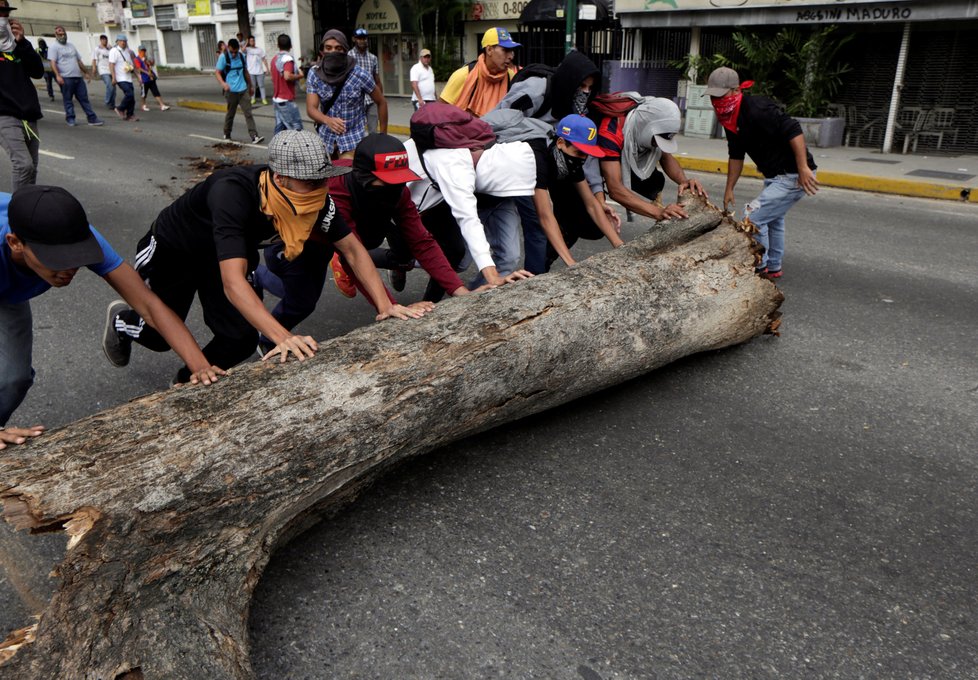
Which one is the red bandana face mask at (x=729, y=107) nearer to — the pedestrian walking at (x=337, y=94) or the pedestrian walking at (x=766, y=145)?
the pedestrian walking at (x=766, y=145)

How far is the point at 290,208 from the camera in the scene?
3.07 meters

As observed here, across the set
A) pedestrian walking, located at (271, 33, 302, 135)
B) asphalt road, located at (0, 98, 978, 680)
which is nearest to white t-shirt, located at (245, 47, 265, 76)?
pedestrian walking, located at (271, 33, 302, 135)

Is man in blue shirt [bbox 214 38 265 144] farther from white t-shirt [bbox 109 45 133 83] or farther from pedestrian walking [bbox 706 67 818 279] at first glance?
pedestrian walking [bbox 706 67 818 279]

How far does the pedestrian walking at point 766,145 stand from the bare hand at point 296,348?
3.27 m

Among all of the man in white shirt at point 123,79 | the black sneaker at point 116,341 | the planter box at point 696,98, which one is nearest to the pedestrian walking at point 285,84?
the man in white shirt at point 123,79

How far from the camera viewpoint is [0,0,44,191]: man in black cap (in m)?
6.19

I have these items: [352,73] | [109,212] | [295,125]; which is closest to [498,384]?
[352,73]

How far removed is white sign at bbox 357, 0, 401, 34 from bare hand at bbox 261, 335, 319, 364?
19.1 metres

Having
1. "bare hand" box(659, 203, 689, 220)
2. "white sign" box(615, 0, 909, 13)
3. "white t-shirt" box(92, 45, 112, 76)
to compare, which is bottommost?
"bare hand" box(659, 203, 689, 220)

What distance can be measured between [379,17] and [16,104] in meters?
15.9

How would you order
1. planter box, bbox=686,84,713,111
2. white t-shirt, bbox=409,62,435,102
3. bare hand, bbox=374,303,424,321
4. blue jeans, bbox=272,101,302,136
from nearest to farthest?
bare hand, bbox=374,303,424,321 → blue jeans, bbox=272,101,302,136 → white t-shirt, bbox=409,62,435,102 → planter box, bbox=686,84,713,111

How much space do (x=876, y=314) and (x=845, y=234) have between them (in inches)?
90.5

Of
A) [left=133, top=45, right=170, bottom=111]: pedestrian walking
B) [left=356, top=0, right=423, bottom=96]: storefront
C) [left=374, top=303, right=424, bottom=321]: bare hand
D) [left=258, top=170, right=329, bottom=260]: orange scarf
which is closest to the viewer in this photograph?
[left=258, top=170, right=329, bottom=260]: orange scarf

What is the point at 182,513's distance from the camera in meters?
2.26
